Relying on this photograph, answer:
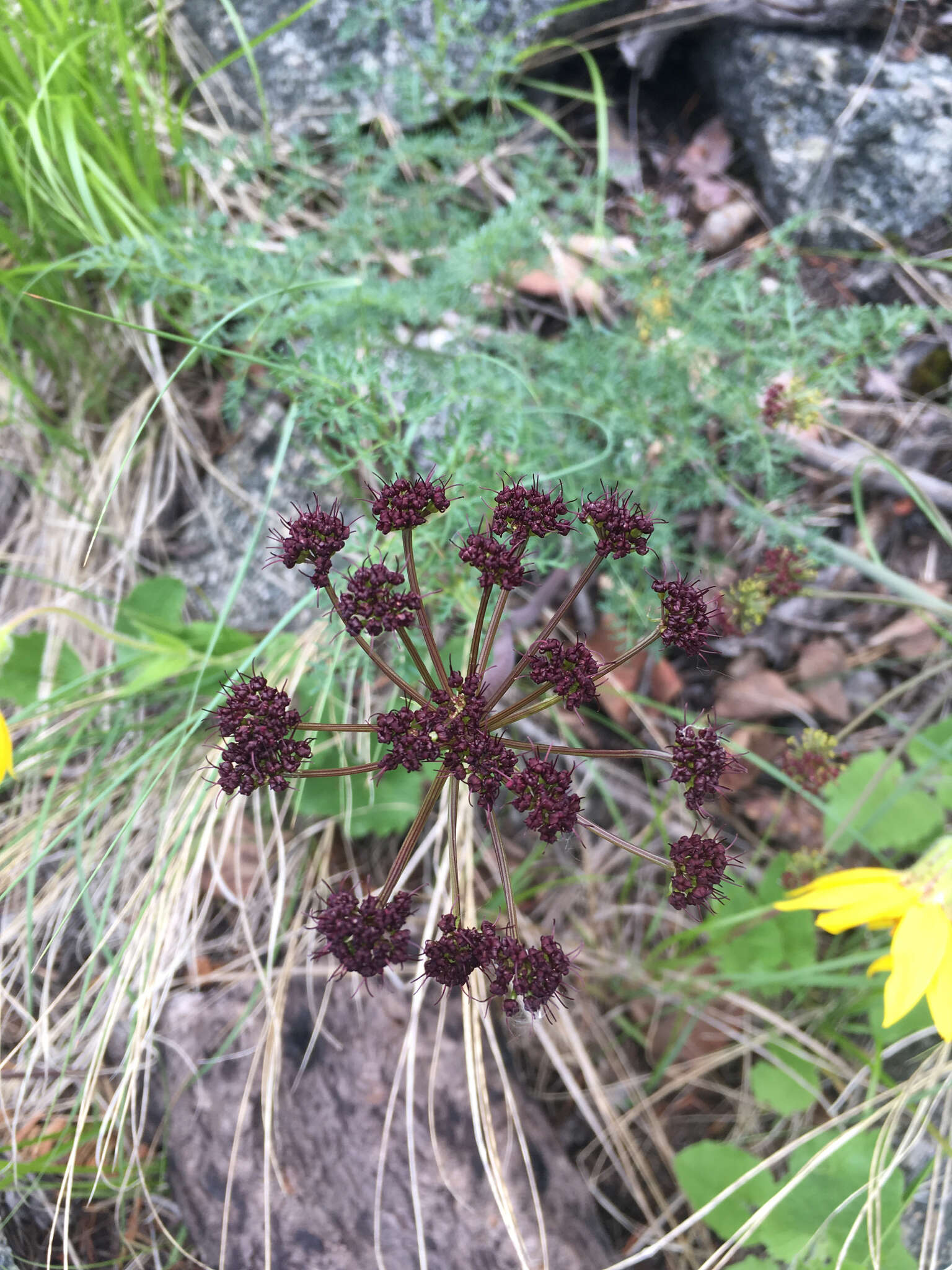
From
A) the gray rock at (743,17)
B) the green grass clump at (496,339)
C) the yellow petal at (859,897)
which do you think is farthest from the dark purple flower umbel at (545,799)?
the gray rock at (743,17)

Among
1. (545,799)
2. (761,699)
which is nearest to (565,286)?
(761,699)

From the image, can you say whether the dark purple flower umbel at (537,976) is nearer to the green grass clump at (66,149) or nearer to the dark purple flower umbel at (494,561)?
the dark purple flower umbel at (494,561)

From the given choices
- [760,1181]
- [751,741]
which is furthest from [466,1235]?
[751,741]

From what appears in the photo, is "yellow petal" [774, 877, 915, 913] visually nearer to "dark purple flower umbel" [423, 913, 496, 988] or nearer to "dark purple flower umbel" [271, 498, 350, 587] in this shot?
"dark purple flower umbel" [423, 913, 496, 988]

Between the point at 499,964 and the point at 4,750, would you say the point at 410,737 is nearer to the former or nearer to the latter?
the point at 499,964

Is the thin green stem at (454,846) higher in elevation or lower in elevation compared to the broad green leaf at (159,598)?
higher

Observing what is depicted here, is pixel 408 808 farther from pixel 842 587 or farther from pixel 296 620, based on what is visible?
pixel 842 587

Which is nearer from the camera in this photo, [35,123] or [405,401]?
[405,401]
